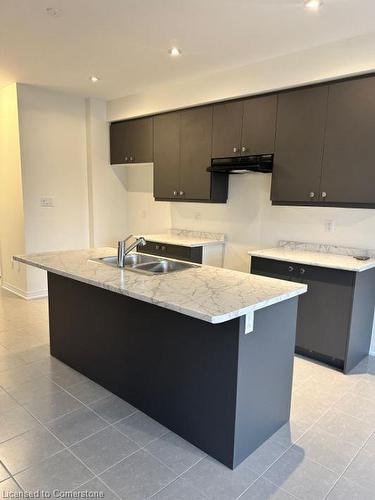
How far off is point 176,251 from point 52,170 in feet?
6.75

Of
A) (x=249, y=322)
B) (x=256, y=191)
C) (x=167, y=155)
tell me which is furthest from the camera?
(x=167, y=155)

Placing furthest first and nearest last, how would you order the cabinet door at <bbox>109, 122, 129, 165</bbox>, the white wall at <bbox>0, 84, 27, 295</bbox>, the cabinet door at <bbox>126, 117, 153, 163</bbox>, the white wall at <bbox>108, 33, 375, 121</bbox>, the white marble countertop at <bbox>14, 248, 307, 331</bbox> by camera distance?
the cabinet door at <bbox>109, 122, 129, 165</bbox> < the cabinet door at <bbox>126, 117, 153, 163</bbox> < the white wall at <bbox>0, 84, 27, 295</bbox> < the white wall at <bbox>108, 33, 375, 121</bbox> < the white marble countertop at <bbox>14, 248, 307, 331</bbox>

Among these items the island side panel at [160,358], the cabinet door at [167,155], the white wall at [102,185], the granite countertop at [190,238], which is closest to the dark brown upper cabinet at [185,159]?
the cabinet door at [167,155]

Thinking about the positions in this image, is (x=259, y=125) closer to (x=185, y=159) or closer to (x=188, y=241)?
(x=185, y=159)

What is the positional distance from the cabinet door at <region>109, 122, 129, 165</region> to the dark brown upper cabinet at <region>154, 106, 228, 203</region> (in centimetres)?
62

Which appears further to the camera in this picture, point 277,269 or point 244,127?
point 244,127

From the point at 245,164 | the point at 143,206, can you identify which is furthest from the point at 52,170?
the point at 245,164

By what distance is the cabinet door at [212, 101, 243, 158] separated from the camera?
3.61m

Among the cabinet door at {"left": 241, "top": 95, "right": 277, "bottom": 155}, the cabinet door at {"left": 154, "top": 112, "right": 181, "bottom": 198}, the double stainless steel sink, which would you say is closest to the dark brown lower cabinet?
the double stainless steel sink

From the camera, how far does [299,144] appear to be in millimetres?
3168

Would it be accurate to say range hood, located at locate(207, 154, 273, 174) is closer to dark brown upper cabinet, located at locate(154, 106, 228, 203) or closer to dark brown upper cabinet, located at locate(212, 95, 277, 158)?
dark brown upper cabinet, located at locate(212, 95, 277, 158)

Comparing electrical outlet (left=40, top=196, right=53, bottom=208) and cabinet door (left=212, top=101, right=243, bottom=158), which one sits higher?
cabinet door (left=212, top=101, right=243, bottom=158)

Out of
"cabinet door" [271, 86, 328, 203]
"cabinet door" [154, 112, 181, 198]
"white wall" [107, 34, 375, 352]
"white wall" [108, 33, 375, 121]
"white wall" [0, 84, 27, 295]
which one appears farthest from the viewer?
"white wall" [0, 84, 27, 295]

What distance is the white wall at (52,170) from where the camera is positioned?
4.43 m
